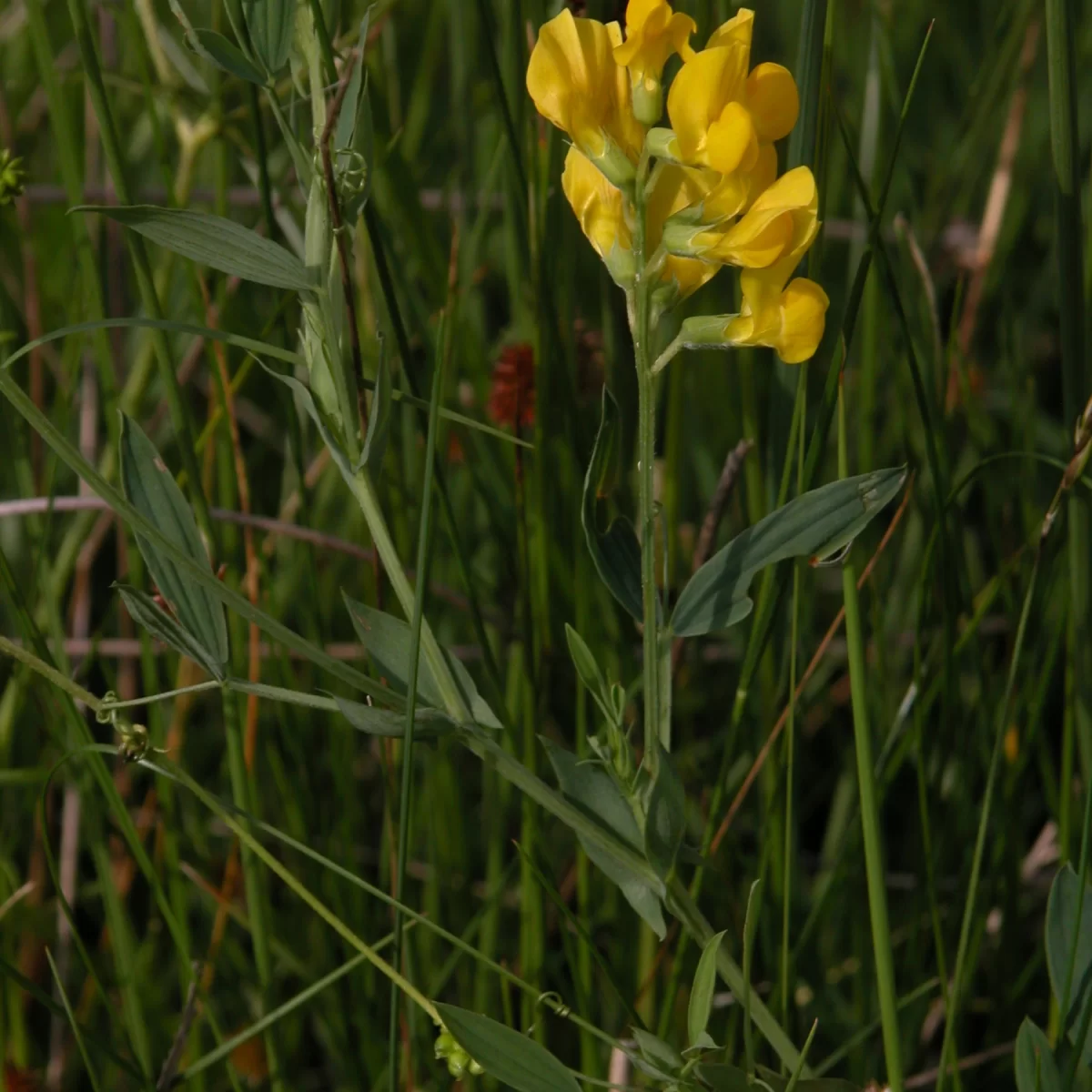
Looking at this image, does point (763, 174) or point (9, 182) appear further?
point (9, 182)

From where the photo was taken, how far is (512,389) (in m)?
0.97

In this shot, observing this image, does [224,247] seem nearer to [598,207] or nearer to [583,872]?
[598,207]

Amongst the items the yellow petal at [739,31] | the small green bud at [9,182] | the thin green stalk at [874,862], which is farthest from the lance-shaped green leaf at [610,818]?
the small green bud at [9,182]

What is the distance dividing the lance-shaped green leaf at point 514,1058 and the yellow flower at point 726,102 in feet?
1.30

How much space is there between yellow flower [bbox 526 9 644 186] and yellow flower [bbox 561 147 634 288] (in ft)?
0.07

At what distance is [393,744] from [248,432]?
2.50 ft

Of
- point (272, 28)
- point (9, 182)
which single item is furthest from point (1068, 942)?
point (9, 182)

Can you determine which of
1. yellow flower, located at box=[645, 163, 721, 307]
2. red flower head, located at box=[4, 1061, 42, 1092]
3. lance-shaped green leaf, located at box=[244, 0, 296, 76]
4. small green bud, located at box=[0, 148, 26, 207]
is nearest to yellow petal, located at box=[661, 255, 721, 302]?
yellow flower, located at box=[645, 163, 721, 307]

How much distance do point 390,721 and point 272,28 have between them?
322 mm

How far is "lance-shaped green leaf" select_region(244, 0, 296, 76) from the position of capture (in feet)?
1.86

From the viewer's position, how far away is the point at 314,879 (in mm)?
936

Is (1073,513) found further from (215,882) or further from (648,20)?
(215,882)

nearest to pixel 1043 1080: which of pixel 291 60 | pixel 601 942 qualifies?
pixel 601 942

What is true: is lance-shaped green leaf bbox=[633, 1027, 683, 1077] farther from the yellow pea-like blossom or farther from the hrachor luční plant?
the yellow pea-like blossom
